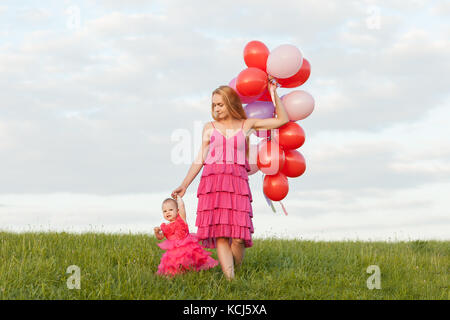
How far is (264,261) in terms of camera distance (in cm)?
684

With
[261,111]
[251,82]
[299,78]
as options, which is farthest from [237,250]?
[299,78]

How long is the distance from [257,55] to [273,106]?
70 centimetres

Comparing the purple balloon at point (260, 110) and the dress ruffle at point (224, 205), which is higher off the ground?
the purple balloon at point (260, 110)

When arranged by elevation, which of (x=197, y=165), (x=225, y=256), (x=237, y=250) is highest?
(x=197, y=165)

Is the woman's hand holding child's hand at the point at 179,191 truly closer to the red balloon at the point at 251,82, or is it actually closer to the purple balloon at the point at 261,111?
the purple balloon at the point at 261,111

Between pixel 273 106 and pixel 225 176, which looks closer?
pixel 225 176

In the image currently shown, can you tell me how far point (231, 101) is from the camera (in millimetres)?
5734

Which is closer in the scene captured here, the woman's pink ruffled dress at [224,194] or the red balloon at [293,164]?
the woman's pink ruffled dress at [224,194]

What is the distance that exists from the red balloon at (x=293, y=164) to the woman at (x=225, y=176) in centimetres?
63

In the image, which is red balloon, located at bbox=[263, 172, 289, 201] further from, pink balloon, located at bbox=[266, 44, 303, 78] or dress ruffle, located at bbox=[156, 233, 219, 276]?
pink balloon, located at bbox=[266, 44, 303, 78]

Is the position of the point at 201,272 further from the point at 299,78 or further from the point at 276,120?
the point at 299,78

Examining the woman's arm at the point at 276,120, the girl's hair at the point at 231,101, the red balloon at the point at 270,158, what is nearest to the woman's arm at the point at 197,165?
the girl's hair at the point at 231,101

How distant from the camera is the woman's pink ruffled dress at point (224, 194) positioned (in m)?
5.53

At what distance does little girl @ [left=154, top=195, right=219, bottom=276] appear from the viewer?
5.72 metres
